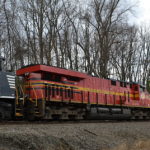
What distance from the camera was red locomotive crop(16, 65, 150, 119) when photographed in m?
14.6

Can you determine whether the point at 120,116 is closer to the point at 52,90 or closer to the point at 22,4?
the point at 52,90

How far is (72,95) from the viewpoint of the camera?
16.9 metres

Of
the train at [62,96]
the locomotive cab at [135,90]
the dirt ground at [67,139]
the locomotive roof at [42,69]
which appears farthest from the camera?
the locomotive cab at [135,90]

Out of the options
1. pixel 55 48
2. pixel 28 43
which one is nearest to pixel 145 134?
pixel 55 48

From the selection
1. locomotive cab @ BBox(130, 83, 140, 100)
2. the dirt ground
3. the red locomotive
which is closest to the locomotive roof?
the red locomotive

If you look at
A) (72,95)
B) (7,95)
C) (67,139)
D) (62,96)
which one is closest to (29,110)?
(7,95)

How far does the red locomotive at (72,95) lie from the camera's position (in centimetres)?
1455

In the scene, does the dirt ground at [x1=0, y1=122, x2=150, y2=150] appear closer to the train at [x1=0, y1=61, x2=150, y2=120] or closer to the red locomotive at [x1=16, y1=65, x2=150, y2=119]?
the train at [x1=0, y1=61, x2=150, y2=120]

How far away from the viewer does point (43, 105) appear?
14.0 metres

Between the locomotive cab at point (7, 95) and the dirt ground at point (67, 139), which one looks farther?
the locomotive cab at point (7, 95)

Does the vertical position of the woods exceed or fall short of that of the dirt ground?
it exceeds it

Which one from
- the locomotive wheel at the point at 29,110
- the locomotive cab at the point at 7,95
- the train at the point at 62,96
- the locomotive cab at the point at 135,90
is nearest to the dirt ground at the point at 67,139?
the locomotive cab at the point at 7,95

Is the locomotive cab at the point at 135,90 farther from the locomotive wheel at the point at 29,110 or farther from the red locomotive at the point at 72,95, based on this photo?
the locomotive wheel at the point at 29,110

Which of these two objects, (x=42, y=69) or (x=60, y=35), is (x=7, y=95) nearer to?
(x=42, y=69)
